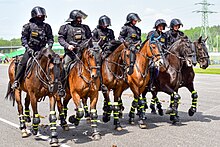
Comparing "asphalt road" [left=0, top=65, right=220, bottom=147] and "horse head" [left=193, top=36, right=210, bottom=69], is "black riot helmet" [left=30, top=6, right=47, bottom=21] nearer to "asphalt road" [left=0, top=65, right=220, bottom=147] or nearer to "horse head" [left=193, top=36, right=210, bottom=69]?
"asphalt road" [left=0, top=65, right=220, bottom=147]

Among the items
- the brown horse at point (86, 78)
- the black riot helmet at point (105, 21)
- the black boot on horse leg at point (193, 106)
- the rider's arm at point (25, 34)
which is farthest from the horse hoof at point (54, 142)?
the black boot on horse leg at point (193, 106)

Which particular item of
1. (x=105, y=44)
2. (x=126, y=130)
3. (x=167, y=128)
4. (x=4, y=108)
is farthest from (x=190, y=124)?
(x=4, y=108)

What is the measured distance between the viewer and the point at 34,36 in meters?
8.50

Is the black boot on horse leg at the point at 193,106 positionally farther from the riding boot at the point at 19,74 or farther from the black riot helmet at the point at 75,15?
the riding boot at the point at 19,74

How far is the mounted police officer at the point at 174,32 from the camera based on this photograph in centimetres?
1088

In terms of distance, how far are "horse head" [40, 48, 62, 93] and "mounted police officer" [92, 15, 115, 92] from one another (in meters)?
2.12

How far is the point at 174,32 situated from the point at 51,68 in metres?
4.93

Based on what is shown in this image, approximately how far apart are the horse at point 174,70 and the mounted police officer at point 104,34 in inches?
71.4

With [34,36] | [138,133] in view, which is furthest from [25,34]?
[138,133]

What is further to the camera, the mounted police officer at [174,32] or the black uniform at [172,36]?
the black uniform at [172,36]

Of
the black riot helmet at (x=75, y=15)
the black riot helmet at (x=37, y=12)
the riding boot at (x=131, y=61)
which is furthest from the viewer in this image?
the riding boot at (x=131, y=61)

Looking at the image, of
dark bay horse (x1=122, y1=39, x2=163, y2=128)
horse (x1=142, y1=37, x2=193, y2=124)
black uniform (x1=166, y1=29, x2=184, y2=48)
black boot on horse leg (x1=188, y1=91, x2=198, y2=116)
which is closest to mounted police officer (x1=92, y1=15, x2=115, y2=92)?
dark bay horse (x1=122, y1=39, x2=163, y2=128)

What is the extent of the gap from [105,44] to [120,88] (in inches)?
53.7

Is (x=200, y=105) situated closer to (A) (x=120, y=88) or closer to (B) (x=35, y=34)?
(A) (x=120, y=88)
